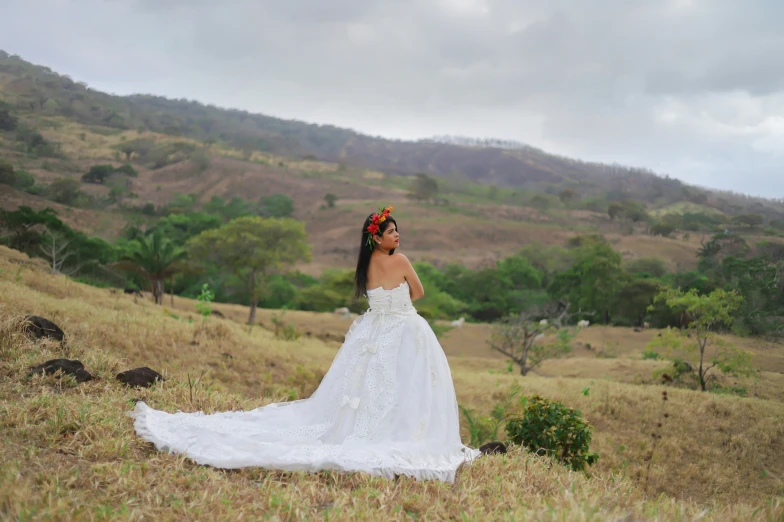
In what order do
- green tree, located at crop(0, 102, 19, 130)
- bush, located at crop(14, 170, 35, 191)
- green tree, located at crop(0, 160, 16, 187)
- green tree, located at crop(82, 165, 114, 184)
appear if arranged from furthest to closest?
green tree, located at crop(82, 165, 114, 184) → green tree, located at crop(0, 102, 19, 130) → bush, located at crop(14, 170, 35, 191) → green tree, located at crop(0, 160, 16, 187)

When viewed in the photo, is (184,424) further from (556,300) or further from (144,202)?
(144,202)

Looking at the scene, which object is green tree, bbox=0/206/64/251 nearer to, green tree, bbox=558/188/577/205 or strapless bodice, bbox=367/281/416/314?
strapless bodice, bbox=367/281/416/314

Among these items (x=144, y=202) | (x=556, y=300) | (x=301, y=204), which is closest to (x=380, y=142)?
(x=301, y=204)

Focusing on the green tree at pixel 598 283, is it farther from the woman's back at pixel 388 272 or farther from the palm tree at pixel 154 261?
the woman's back at pixel 388 272

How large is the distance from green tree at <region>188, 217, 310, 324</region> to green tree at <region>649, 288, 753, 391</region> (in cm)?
1868

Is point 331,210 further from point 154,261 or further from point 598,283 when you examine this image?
point 154,261

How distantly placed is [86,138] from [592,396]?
34.6 meters

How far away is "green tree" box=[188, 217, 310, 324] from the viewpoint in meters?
27.1

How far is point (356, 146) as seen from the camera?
141 metres

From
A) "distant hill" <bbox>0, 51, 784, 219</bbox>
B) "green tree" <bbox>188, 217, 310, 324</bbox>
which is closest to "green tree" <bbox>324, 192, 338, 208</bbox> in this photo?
"distant hill" <bbox>0, 51, 784, 219</bbox>

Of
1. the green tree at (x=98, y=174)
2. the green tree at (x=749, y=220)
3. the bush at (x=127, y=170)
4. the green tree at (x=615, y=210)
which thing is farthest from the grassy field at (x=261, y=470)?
the green tree at (x=615, y=210)

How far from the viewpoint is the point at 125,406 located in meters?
5.36

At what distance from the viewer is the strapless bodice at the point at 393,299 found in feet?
17.3

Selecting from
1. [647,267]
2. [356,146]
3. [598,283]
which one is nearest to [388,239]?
[598,283]
